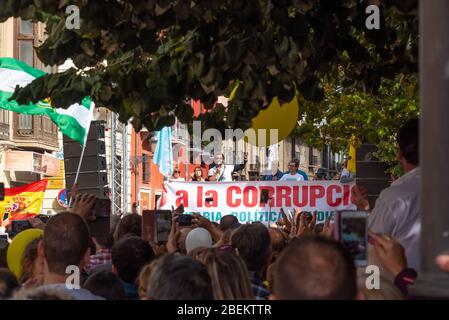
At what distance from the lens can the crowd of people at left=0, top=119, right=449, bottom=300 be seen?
13.6 feet

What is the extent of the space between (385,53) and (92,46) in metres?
2.66

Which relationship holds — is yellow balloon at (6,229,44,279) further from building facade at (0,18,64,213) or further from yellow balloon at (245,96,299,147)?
building facade at (0,18,64,213)

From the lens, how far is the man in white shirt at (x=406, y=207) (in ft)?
21.2

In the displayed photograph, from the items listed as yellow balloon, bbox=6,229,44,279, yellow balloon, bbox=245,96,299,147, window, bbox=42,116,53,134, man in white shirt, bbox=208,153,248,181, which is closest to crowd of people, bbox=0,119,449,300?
yellow balloon, bbox=6,229,44,279

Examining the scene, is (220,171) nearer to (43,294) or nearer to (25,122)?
(43,294)

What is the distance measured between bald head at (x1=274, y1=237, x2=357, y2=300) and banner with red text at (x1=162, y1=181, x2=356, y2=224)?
36.4 feet

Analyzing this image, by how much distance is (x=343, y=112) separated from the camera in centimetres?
2219

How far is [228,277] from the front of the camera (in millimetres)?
5504

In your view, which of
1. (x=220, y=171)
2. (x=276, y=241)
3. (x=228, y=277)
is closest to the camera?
(x=228, y=277)

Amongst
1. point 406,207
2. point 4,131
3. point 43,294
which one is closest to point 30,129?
point 4,131

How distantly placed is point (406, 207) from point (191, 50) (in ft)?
6.74

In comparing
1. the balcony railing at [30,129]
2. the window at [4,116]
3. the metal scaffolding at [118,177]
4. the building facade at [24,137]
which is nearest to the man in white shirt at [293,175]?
the metal scaffolding at [118,177]
